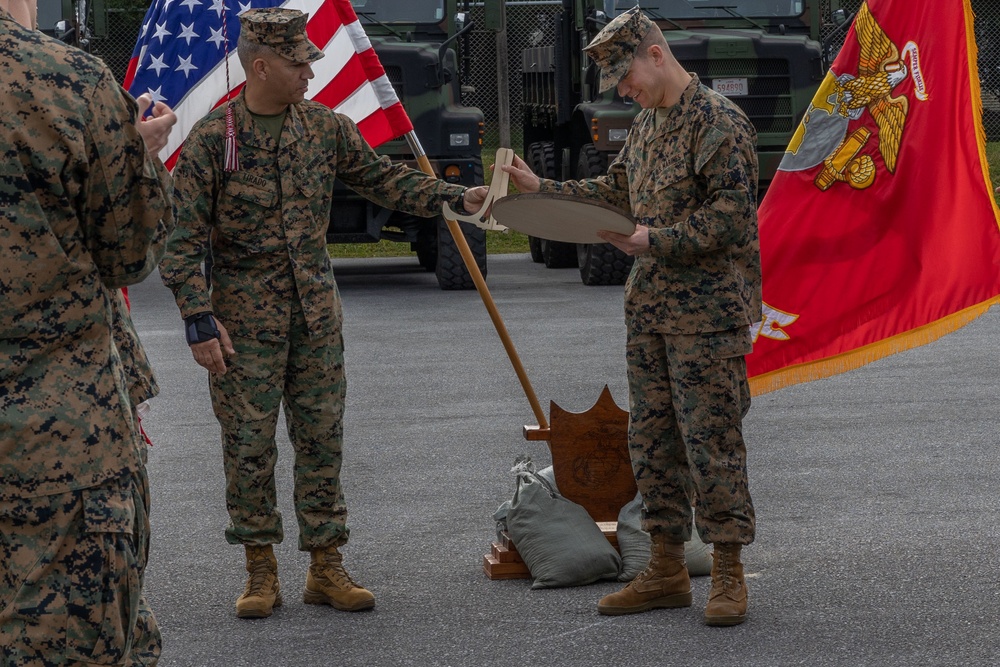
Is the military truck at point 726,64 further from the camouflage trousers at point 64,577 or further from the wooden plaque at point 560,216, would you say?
the camouflage trousers at point 64,577

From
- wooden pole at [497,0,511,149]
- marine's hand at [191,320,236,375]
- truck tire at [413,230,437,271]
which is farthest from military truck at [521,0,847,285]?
marine's hand at [191,320,236,375]

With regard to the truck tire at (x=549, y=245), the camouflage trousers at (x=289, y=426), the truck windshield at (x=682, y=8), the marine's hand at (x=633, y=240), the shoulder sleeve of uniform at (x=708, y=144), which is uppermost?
the truck windshield at (x=682, y=8)

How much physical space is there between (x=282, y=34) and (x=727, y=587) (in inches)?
85.0

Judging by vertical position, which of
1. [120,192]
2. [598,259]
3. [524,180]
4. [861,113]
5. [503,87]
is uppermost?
[120,192]

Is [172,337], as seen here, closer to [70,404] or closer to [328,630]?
[328,630]

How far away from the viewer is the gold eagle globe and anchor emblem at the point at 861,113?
17.6 feet

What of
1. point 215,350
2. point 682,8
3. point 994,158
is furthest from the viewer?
point 994,158

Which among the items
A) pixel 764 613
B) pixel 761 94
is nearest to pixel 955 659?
pixel 764 613

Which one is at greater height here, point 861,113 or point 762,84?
point 861,113

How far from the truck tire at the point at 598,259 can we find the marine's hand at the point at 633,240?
9.16 meters

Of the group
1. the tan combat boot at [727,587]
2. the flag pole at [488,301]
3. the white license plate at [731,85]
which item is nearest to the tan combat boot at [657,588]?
the tan combat boot at [727,587]

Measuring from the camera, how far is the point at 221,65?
221 inches

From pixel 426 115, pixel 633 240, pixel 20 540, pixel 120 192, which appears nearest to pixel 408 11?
pixel 426 115

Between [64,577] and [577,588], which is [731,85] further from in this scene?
[64,577]
